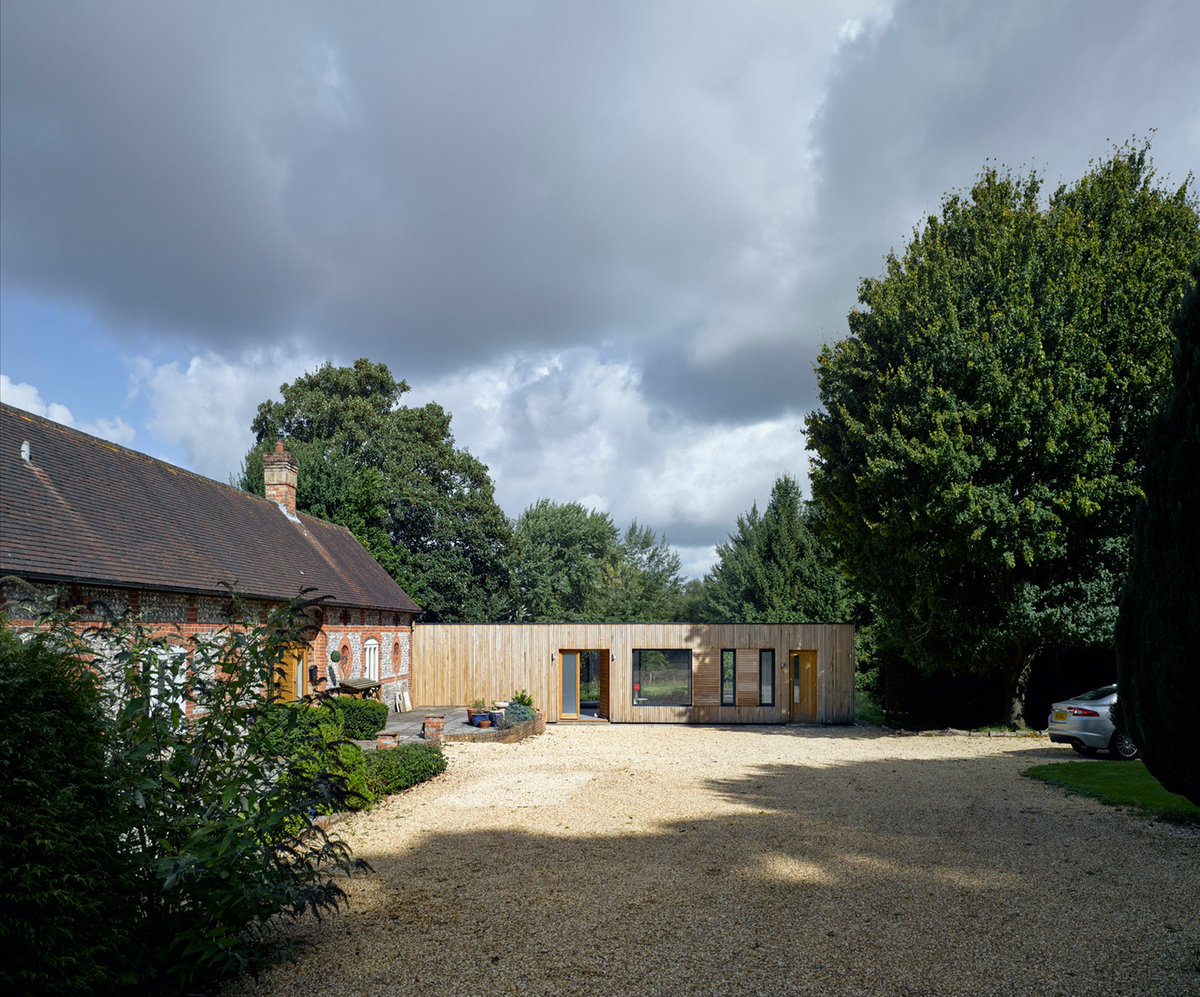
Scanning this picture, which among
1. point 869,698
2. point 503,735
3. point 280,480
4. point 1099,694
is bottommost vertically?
point 869,698

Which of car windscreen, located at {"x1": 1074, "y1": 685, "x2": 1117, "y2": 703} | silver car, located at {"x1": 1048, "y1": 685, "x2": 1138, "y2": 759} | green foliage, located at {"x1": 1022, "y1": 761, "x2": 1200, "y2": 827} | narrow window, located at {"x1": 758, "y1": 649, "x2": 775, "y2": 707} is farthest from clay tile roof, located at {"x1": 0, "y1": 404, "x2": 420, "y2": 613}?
car windscreen, located at {"x1": 1074, "y1": 685, "x2": 1117, "y2": 703}

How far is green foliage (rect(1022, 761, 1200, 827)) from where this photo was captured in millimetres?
10641

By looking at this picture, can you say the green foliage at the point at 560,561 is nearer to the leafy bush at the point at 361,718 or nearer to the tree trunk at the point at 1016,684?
the leafy bush at the point at 361,718

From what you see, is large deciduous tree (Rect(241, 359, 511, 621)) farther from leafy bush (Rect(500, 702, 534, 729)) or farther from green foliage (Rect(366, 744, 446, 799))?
green foliage (Rect(366, 744, 446, 799))

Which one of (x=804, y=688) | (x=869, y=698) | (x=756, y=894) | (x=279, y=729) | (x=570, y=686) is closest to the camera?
(x=279, y=729)

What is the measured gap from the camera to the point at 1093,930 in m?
6.54

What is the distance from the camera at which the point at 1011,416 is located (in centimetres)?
1814

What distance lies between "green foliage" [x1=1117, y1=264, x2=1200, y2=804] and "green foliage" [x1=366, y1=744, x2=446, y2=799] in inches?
385

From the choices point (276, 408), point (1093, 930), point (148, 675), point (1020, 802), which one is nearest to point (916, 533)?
point (1020, 802)

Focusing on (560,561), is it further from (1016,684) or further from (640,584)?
(1016,684)

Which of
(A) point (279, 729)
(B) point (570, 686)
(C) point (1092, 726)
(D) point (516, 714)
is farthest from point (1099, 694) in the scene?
(A) point (279, 729)

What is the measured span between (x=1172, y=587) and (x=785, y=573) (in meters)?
31.4

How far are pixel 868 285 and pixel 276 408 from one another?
31.0 meters

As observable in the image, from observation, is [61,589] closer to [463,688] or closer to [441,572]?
[463,688]
